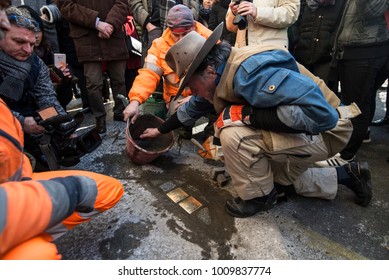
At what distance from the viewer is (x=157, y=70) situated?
278 centimetres

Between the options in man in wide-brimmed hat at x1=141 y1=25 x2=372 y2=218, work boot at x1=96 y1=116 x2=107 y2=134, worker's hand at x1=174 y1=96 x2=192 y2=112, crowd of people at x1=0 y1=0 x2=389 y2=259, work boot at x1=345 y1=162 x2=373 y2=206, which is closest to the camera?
crowd of people at x1=0 y1=0 x2=389 y2=259

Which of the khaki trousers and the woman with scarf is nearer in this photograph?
the khaki trousers

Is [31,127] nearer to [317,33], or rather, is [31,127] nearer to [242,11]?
[242,11]

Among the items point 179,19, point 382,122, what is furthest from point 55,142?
point 382,122

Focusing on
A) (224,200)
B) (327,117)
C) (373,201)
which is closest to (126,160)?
(224,200)

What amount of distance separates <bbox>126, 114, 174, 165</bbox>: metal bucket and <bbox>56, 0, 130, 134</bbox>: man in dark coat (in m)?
0.79

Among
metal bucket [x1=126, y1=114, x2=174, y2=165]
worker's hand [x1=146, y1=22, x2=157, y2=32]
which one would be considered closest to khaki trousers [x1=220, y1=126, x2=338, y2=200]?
metal bucket [x1=126, y1=114, x2=174, y2=165]

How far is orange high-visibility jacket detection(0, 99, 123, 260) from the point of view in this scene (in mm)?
901

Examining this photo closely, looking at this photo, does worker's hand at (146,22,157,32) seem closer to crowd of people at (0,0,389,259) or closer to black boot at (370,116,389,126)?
crowd of people at (0,0,389,259)

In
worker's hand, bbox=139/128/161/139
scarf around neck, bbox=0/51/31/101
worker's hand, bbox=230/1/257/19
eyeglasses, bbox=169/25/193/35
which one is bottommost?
worker's hand, bbox=139/128/161/139

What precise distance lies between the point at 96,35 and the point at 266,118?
250 centimetres

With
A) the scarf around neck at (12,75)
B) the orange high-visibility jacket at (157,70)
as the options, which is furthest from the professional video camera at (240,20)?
the scarf around neck at (12,75)

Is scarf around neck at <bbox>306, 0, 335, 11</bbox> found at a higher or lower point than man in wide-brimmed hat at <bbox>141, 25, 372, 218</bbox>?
higher
